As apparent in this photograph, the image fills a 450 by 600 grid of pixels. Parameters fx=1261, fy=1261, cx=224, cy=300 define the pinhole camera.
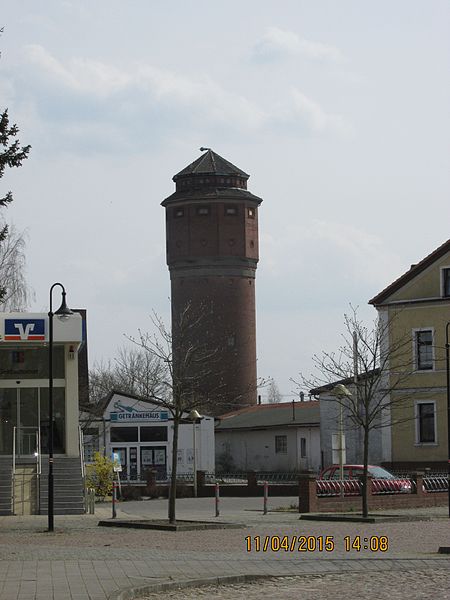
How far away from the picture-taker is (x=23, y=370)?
44844 mm

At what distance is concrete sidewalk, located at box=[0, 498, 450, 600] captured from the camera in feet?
57.0

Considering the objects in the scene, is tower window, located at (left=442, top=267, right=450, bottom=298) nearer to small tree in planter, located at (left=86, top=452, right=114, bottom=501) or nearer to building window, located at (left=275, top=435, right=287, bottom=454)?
small tree in planter, located at (left=86, top=452, right=114, bottom=501)

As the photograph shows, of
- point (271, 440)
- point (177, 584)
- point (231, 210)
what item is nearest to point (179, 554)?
point (177, 584)

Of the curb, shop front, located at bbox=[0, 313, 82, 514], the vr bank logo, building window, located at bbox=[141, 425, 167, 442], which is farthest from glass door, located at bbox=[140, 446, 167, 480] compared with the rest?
the curb

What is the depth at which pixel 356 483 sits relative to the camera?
37469 millimetres

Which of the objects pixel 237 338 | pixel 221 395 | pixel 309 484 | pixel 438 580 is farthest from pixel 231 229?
pixel 438 580

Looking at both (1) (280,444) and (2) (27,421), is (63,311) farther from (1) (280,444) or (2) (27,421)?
(1) (280,444)

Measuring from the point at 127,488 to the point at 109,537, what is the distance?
84.4 feet

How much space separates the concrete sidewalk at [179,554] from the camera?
57.0 ft

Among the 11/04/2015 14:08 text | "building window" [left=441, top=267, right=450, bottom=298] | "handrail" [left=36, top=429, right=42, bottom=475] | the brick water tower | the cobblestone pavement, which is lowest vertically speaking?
the 11/04/2015 14:08 text

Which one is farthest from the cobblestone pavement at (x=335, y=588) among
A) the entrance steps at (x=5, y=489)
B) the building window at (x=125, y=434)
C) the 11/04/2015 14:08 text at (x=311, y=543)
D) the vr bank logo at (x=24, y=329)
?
the building window at (x=125, y=434)

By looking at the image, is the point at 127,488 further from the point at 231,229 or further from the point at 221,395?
the point at 231,229

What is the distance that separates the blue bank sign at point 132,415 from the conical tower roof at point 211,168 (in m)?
33.6

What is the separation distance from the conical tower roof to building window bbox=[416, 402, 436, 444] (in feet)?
136
